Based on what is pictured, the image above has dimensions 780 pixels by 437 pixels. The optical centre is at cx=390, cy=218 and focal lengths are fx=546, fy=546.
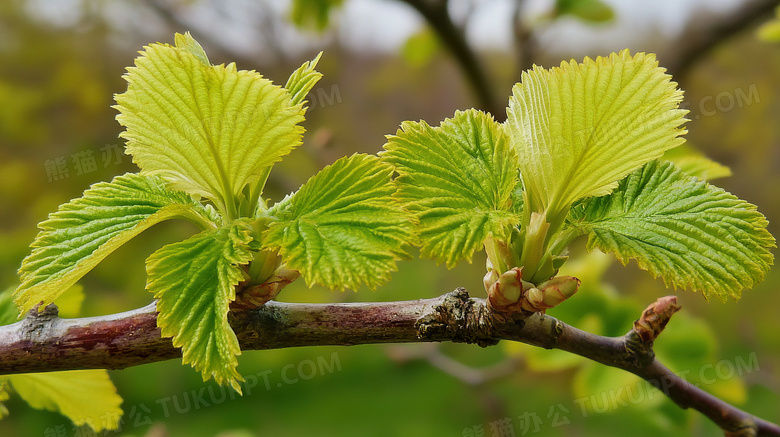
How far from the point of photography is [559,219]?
0.30 m

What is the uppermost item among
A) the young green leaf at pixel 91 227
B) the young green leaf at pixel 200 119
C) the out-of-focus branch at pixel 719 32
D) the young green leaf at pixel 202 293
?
the out-of-focus branch at pixel 719 32

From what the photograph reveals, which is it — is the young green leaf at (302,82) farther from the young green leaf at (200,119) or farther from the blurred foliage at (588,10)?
the blurred foliage at (588,10)

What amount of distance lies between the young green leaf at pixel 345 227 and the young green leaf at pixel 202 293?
0.8 inches

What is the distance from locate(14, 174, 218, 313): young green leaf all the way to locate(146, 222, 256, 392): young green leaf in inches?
0.9

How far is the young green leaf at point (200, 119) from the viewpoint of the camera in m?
0.25

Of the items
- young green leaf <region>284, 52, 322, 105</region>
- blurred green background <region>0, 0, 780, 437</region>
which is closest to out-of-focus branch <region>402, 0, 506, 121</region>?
blurred green background <region>0, 0, 780, 437</region>

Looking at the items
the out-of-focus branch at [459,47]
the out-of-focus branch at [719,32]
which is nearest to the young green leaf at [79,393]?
the out-of-focus branch at [459,47]

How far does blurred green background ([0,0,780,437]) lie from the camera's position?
1634 millimetres

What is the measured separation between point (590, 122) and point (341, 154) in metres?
1.17

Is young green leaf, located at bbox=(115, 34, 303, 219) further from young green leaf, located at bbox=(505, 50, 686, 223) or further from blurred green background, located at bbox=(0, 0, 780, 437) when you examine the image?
blurred green background, located at bbox=(0, 0, 780, 437)

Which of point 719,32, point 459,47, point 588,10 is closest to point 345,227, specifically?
point 459,47

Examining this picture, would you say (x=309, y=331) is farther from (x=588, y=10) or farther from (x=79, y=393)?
(x=588, y=10)

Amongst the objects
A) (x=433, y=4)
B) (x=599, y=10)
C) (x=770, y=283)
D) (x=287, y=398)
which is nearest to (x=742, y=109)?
(x=770, y=283)

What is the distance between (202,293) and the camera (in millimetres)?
257
